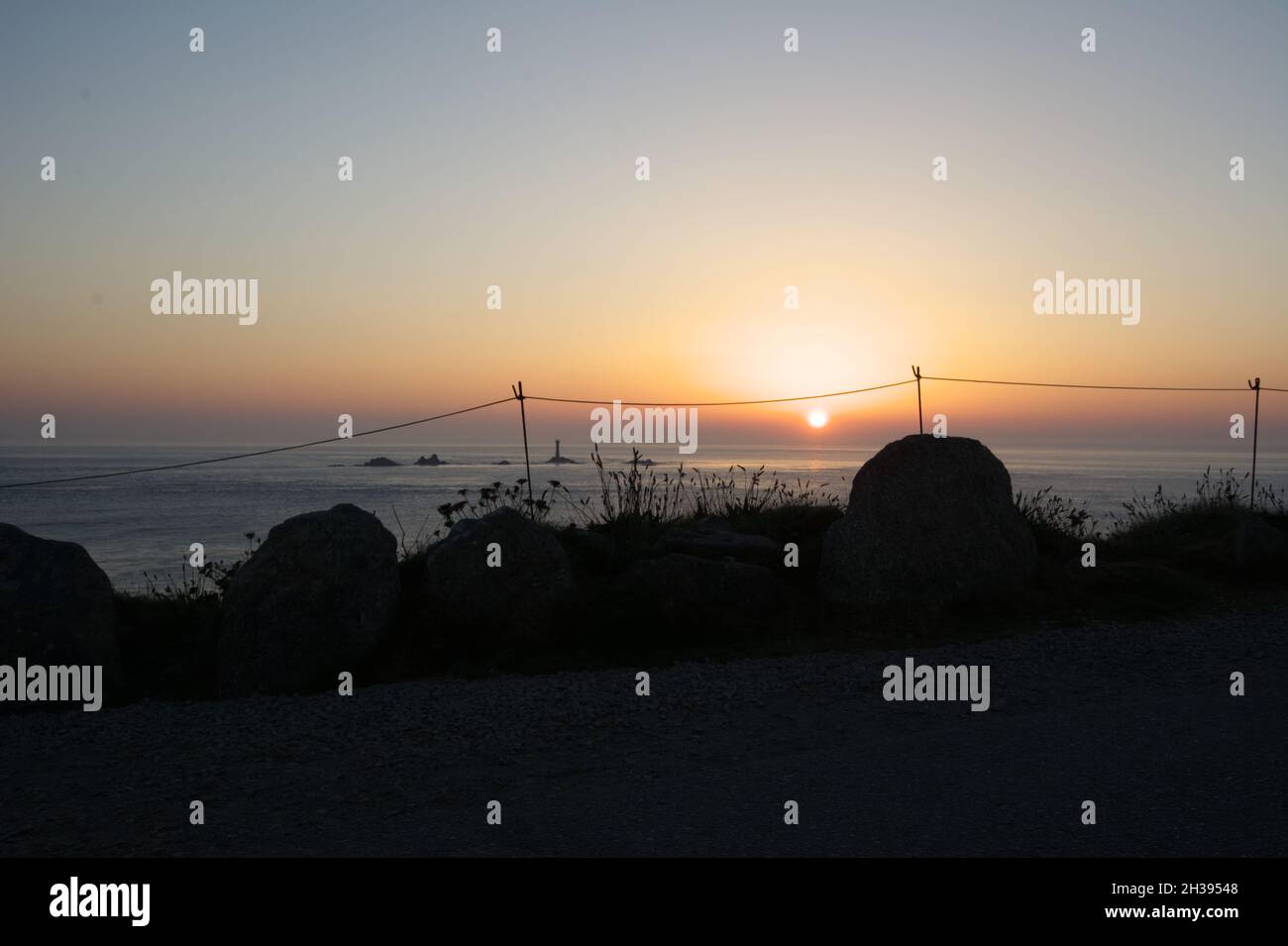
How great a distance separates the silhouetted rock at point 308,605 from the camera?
27.5 ft

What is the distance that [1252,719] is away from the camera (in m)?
6.65

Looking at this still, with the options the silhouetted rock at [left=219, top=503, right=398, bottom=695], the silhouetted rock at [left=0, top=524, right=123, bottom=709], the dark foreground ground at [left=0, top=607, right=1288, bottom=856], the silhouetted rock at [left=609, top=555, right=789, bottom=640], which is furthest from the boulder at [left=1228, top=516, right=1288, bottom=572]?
the silhouetted rock at [left=0, top=524, right=123, bottom=709]

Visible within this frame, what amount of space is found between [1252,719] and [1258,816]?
213cm

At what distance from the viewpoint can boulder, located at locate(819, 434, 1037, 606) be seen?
1043cm

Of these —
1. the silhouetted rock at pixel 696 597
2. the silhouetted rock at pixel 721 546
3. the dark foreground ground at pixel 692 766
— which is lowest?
the dark foreground ground at pixel 692 766

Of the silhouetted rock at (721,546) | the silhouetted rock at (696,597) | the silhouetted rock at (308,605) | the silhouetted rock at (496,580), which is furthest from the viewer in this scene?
the silhouetted rock at (721,546)

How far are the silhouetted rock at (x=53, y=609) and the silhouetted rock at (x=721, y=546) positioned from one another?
5805 millimetres

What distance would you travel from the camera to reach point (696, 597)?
9.78 meters

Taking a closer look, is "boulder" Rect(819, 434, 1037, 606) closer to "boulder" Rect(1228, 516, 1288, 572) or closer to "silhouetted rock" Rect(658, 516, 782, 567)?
"silhouetted rock" Rect(658, 516, 782, 567)

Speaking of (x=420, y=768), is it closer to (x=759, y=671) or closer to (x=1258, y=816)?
(x=759, y=671)

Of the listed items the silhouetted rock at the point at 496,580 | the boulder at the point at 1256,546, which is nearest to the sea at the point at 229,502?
the silhouetted rock at the point at 496,580

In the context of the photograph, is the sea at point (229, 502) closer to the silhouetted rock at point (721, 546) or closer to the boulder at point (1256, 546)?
the silhouetted rock at point (721, 546)

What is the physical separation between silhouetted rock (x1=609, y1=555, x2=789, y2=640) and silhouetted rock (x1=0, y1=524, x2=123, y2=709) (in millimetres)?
4759

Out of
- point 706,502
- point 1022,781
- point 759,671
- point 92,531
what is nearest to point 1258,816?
point 1022,781
